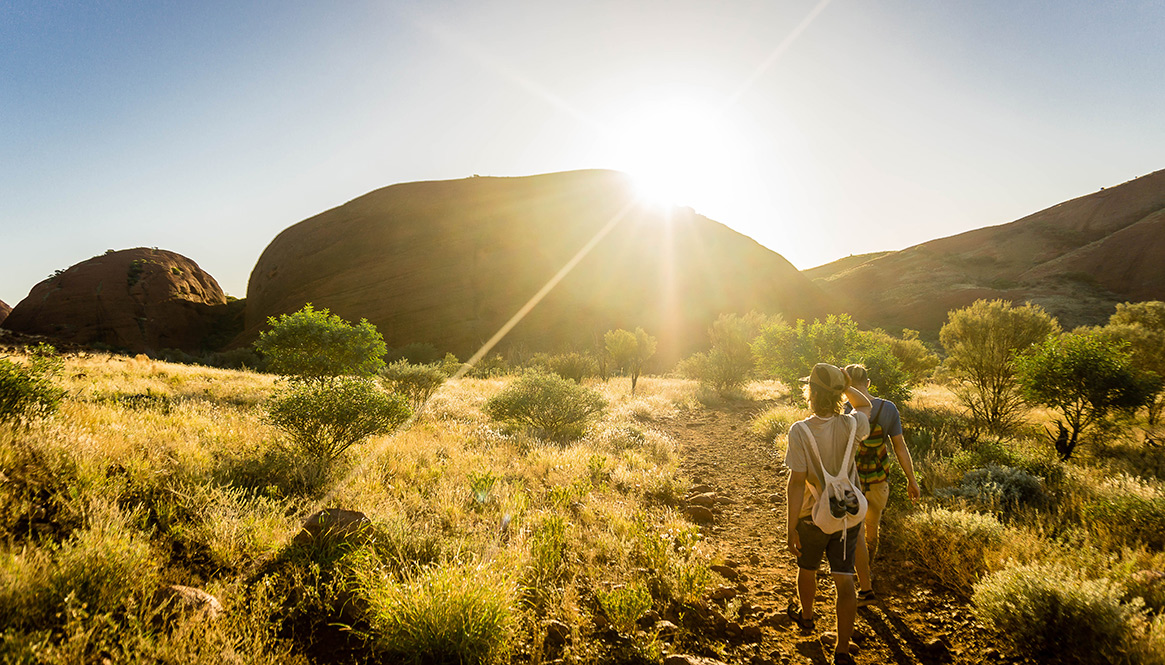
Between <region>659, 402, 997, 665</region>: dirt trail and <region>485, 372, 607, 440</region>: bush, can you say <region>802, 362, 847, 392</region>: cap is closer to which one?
<region>659, 402, 997, 665</region>: dirt trail

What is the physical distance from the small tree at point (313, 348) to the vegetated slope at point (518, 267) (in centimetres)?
3073

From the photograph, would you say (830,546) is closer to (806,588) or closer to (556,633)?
(806,588)

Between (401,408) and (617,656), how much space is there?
19.9 ft

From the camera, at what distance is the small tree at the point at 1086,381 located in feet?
30.8

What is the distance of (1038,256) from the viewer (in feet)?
232

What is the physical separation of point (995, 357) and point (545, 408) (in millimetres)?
16387

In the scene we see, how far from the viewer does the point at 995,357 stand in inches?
585

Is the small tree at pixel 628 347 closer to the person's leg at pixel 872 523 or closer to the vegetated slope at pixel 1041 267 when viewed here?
the person's leg at pixel 872 523

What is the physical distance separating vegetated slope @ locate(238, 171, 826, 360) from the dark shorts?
4357 centimetres

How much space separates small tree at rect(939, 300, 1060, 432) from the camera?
13.8m

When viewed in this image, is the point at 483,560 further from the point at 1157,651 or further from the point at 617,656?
the point at 1157,651

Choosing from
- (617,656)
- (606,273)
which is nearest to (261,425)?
(617,656)

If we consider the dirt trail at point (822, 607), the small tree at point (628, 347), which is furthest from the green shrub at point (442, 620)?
the small tree at point (628, 347)

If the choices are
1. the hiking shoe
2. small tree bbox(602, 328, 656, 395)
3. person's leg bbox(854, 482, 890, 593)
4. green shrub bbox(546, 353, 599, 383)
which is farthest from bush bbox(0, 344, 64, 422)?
small tree bbox(602, 328, 656, 395)
